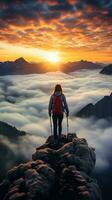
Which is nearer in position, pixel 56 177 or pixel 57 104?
pixel 56 177

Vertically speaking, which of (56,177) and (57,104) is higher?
(57,104)

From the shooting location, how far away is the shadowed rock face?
18.6 meters

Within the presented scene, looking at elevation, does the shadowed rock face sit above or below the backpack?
below

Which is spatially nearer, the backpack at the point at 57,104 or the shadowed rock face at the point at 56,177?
the shadowed rock face at the point at 56,177

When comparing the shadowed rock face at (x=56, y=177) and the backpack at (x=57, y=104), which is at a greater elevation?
the backpack at (x=57, y=104)

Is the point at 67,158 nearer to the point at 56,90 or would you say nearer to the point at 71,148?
the point at 71,148

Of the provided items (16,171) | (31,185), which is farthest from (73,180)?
(16,171)

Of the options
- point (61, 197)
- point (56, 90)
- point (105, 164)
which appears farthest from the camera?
point (105, 164)

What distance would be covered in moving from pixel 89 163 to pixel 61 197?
4.72 metres

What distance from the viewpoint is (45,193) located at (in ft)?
61.8

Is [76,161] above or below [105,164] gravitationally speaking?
below

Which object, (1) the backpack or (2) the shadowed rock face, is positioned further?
(1) the backpack

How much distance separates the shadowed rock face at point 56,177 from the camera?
18.6m

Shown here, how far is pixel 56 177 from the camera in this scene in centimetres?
2072
